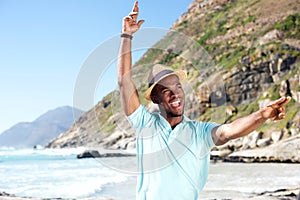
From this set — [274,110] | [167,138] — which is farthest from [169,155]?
[274,110]

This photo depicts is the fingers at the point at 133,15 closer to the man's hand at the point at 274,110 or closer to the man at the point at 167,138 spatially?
the man at the point at 167,138

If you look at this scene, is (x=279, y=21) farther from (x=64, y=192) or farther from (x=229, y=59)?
(x=64, y=192)

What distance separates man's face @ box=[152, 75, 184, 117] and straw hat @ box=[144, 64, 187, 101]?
2 centimetres

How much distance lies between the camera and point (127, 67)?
8.93ft

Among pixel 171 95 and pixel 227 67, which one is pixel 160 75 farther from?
pixel 227 67

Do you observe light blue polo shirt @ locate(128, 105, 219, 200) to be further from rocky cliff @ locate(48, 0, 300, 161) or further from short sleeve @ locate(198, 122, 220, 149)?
rocky cliff @ locate(48, 0, 300, 161)

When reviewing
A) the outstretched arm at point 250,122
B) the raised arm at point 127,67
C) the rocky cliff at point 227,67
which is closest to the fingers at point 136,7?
the raised arm at point 127,67

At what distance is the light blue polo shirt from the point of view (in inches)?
104

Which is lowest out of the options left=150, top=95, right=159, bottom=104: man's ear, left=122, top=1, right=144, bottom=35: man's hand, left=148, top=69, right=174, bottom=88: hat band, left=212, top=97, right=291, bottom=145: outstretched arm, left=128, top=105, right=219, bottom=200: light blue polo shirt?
left=128, top=105, right=219, bottom=200: light blue polo shirt

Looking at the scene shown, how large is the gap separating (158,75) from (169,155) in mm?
451

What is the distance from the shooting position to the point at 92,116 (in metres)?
3.21

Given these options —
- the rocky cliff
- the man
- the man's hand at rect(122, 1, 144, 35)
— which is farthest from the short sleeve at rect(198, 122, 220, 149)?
the man's hand at rect(122, 1, 144, 35)

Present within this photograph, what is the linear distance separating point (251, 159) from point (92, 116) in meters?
29.5

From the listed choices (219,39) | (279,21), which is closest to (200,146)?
(279,21)
